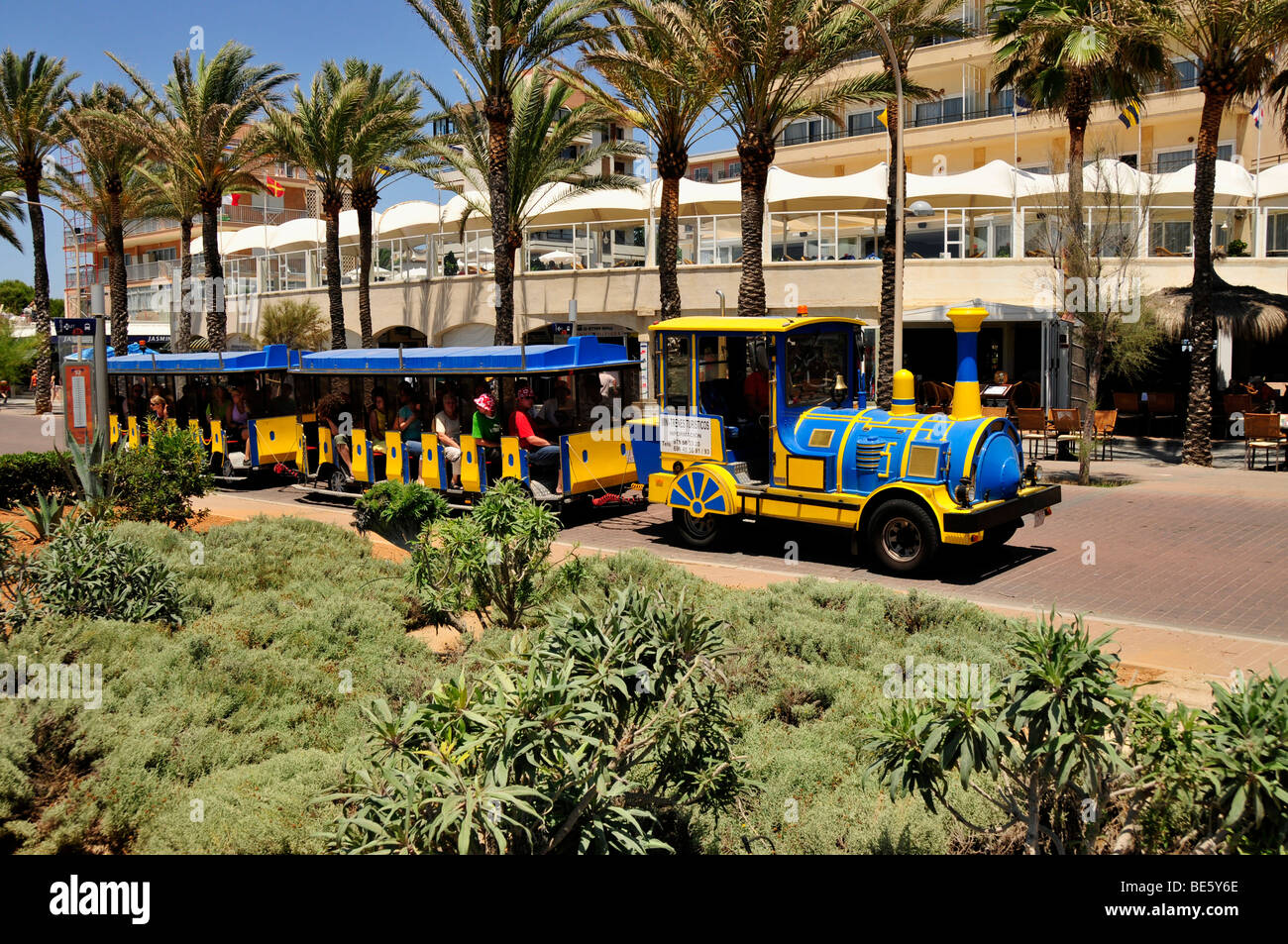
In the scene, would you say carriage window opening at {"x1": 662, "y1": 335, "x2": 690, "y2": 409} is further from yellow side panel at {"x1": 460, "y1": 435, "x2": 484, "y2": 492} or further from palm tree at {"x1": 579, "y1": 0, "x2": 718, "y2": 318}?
palm tree at {"x1": 579, "y1": 0, "x2": 718, "y2": 318}

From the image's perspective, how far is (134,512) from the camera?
12.8 meters

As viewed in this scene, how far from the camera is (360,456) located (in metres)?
16.6

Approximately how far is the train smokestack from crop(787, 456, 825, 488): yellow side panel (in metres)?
1.61

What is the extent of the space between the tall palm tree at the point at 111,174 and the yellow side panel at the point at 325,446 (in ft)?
60.5

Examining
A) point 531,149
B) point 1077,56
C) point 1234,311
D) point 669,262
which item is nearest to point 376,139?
point 531,149

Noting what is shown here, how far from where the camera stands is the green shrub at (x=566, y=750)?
3695mm

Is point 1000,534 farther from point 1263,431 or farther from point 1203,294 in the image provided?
point 1203,294

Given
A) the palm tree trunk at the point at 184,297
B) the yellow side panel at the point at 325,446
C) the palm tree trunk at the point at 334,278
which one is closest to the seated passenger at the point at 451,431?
the yellow side panel at the point at 325,446

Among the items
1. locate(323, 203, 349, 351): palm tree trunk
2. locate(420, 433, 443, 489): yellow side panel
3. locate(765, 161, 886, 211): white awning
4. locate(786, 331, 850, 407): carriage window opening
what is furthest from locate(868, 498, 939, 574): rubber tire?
locate(323, 203, 349, 351): palm tree trunk

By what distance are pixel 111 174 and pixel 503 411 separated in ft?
96.3

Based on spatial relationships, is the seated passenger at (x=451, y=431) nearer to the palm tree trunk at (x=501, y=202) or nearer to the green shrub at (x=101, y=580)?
the green shrub at (x=101, y=580)

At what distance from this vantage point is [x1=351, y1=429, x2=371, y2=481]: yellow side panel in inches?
651

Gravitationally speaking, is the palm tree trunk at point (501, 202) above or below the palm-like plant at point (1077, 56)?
below

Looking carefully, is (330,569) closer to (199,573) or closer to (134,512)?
(199,573)
